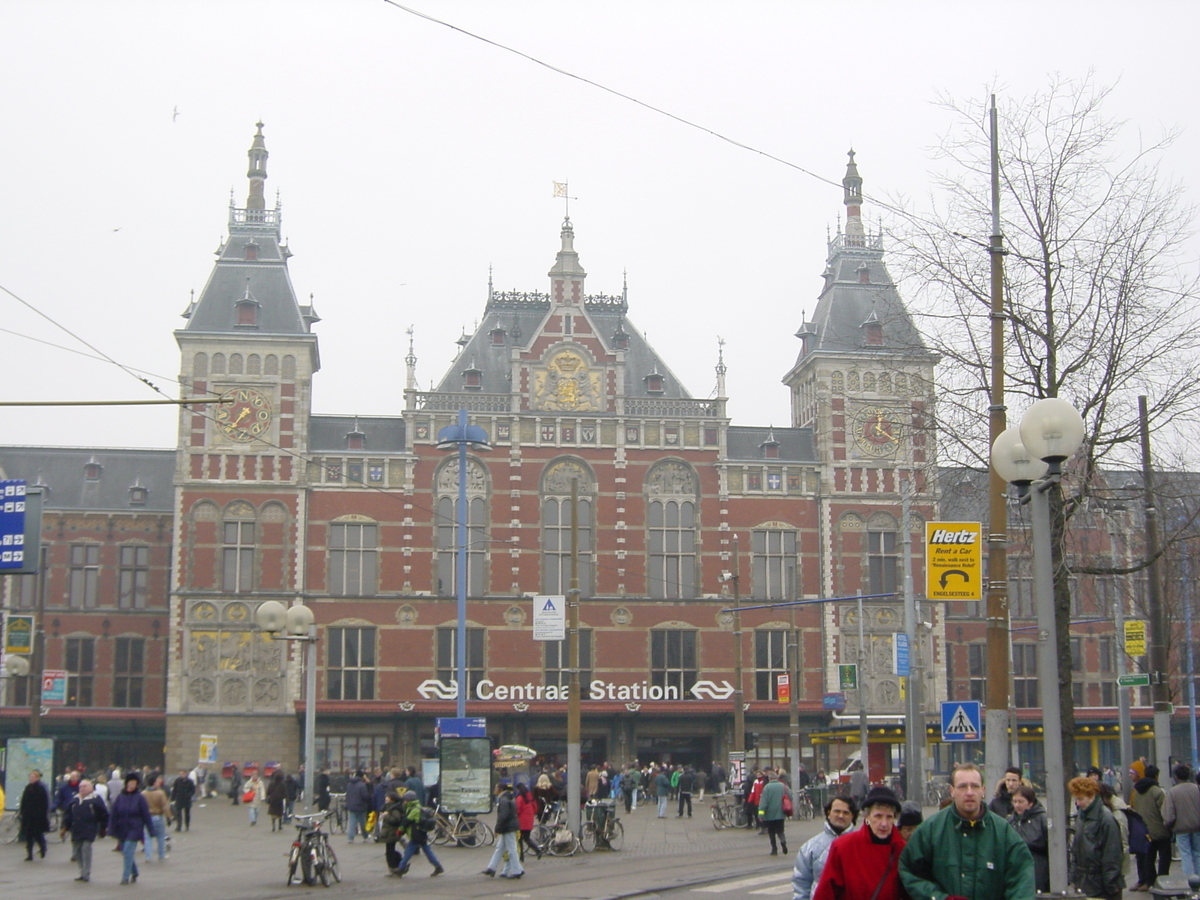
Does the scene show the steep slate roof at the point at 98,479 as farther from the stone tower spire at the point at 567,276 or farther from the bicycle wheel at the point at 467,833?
the bicycle wheel at the point at 467,833

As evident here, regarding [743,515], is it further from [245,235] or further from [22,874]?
[22,874]

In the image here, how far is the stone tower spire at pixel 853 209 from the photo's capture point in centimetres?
5456

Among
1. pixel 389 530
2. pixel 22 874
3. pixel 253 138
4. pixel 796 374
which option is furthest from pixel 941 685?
pixel 22 874

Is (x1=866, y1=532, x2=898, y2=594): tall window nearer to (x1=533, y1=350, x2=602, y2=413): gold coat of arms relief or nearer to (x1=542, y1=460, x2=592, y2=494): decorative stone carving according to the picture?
(x1=542, y1=460, x2=592, y2=494): decorative stone carving

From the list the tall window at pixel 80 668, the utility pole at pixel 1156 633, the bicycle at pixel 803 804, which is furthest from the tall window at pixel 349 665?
the utility pole at pixel 1156 633

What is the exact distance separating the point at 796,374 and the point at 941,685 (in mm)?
12758

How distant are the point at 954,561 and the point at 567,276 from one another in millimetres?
35015

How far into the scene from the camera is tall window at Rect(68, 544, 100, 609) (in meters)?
49.6

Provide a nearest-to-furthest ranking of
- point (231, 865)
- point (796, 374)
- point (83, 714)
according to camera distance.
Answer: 1. point (231, 865)
2. point (83, 714)
3. point (796, 374)

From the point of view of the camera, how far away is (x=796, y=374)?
5412cm

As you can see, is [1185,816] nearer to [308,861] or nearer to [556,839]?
[308,861]

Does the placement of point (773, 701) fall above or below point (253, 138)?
below

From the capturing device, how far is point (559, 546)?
48656mm

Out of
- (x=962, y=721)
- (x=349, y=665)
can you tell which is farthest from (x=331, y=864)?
(x=349, y=665)
